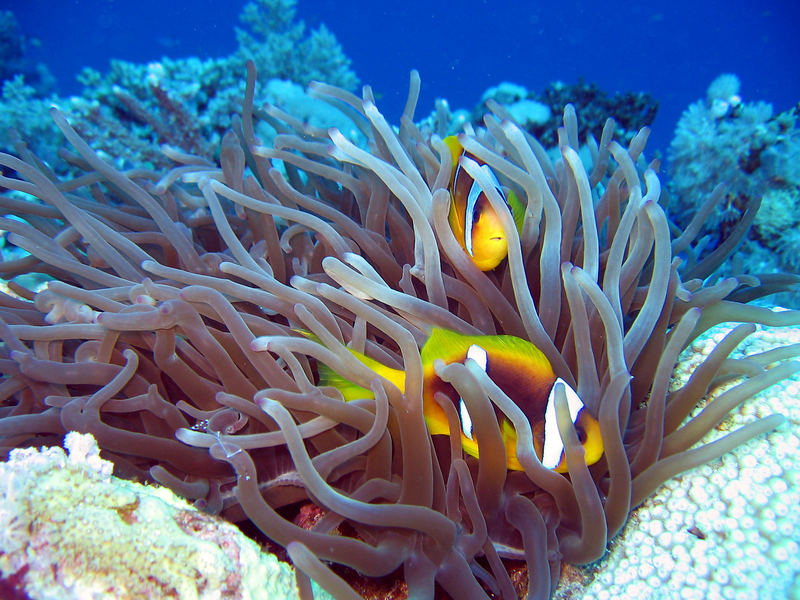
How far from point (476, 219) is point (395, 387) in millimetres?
625

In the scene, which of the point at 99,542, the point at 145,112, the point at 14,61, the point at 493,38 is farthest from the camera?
the point at 493,38

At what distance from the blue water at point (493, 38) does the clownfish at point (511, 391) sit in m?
27.3

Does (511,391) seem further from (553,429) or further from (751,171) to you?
(751,171)

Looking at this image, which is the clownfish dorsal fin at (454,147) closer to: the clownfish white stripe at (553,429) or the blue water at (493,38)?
the clownfish white stripe at (553,429)

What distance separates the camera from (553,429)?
1.06 meters

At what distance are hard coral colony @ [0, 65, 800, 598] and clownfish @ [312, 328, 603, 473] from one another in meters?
0.04

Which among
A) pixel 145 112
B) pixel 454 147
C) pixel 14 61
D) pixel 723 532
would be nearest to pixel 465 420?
Answer: pixel 723 532

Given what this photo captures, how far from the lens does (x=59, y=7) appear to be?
32094 mm

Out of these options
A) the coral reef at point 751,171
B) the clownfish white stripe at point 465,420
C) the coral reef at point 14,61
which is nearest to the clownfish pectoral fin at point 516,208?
the clownfish white stripe at point 465,420

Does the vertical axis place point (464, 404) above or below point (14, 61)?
below

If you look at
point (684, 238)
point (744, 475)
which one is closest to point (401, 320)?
point (744, 475)

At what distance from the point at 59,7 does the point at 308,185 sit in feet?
131

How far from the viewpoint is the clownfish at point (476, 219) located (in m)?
1.42

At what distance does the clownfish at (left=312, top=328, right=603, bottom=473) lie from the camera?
3.43 ft
